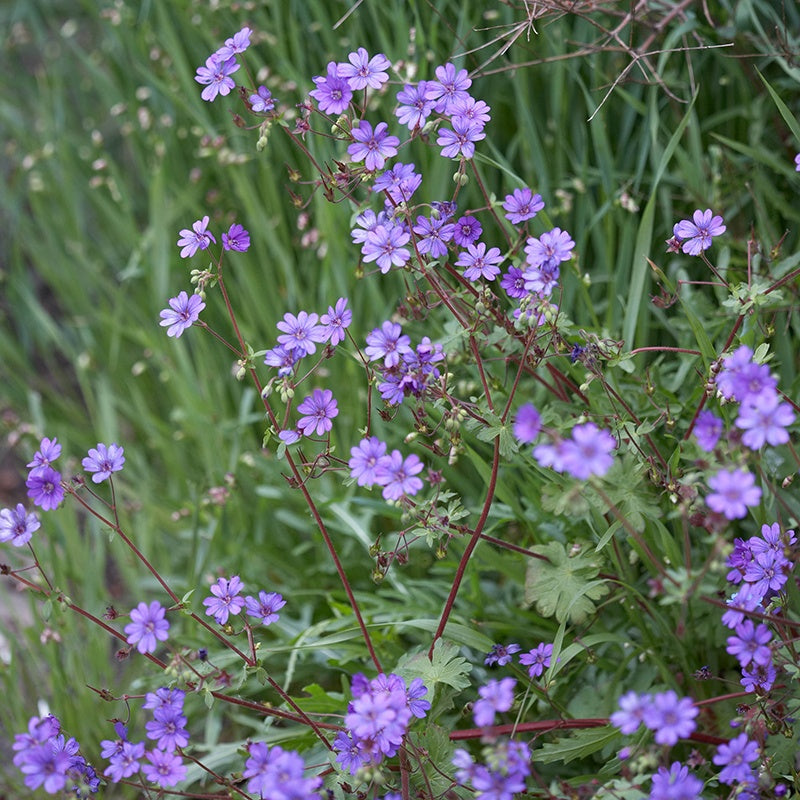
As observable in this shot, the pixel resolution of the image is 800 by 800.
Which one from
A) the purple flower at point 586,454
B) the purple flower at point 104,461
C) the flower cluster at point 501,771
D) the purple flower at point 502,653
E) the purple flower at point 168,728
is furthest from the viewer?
the purple flower at point 502,653

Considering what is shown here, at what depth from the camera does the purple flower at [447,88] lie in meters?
1.54

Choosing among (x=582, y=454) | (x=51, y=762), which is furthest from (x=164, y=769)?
(x=582, y=454)

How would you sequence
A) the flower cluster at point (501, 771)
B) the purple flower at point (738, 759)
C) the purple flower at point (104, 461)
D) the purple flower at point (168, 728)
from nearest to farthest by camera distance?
the flower cluster at point (501, 771) < the purple flower at point (738, 759) < the purple flower at point (168, 728) < the purple flower at point (104, 461)

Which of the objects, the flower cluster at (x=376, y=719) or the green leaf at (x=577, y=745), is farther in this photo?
the green leaf at (x=577, y=745)

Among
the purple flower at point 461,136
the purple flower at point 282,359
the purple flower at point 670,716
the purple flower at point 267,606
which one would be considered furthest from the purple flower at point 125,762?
the purple flower at point 461,136

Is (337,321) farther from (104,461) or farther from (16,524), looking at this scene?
(16,524)

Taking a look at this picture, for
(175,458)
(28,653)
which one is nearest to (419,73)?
(175,458)

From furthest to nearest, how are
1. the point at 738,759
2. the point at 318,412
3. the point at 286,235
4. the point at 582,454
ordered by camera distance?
the point at 286,235 → the point at 318,412 → the point at 738,759 → the point at 582,454

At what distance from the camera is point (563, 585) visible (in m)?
1.71

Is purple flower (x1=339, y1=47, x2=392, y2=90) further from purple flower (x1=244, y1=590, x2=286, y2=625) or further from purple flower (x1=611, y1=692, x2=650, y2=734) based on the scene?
purple flower (x1=611, y1=692, x2=650, y2=734)

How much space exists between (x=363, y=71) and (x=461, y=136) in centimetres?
20

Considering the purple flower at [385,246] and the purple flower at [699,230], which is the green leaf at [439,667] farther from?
the purple flower at [699,230]

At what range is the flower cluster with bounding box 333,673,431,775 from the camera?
4.18ft

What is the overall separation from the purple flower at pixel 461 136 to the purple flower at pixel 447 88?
30 millimetres
